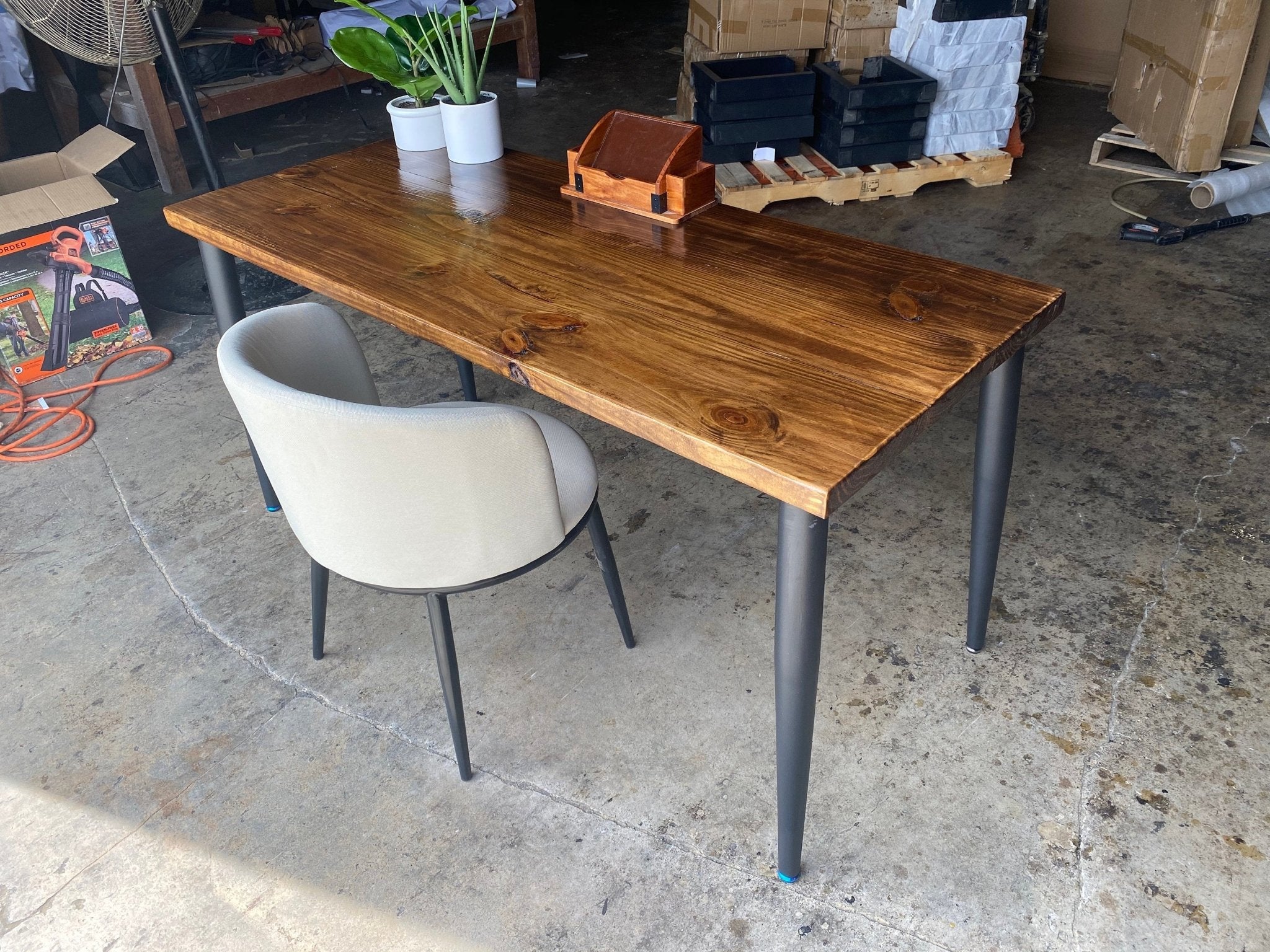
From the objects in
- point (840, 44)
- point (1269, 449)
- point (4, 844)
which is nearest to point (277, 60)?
point (840, 44)

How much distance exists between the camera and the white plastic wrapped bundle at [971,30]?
345 centimetres

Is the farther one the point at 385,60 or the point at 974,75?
the point at 974,75

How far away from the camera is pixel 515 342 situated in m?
1.35

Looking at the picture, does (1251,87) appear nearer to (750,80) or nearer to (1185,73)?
(1185,73)

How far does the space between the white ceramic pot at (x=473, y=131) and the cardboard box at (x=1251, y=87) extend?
283cm

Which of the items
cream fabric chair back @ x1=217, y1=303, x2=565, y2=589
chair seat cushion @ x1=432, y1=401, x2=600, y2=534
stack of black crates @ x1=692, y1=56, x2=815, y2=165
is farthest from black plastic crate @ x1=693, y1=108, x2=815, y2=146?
cream fabric chair back @ x1=217, y1=303, x2=565, y2=589

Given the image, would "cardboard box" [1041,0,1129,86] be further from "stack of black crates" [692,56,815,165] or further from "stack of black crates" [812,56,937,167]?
"stack of black crates" [692,56,815,165]

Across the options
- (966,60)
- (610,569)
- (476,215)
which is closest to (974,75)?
(966,60)

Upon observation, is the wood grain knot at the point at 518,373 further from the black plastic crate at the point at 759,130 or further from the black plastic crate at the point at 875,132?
the black plastic crate at the point at 875,132

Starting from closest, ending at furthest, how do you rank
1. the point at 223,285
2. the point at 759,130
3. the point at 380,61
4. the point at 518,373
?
the point at 518,373
the point at 223,285
the point at 380,61
the point at 759,130

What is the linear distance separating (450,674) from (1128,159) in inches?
147

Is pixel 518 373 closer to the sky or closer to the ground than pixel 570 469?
closer to the sky

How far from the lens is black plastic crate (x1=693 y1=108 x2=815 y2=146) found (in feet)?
11.8

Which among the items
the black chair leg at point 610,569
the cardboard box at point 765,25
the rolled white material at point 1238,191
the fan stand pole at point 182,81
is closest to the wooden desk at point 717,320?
the black chair leg at point 610,569
